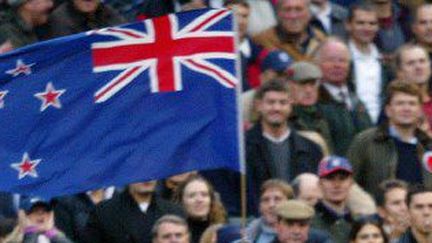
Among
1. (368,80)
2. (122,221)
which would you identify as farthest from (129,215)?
(368,80)

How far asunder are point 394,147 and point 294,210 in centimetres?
207

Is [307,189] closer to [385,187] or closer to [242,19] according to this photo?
[385,187]

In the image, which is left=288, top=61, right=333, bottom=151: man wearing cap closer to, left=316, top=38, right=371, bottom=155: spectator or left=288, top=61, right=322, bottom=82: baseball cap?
left=288, top=61, right=322, bottom=82: baseball cap

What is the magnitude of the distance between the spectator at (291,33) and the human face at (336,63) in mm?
460

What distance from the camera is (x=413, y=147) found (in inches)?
616

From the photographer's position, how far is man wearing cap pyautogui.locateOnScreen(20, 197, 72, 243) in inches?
555

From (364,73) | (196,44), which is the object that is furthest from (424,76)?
(196,44)

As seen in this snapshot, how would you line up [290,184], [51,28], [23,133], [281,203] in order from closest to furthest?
1. [23,133]
2. [281,203]
3. [290,184]
4. [51,28]

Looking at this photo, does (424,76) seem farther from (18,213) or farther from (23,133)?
(23,133)

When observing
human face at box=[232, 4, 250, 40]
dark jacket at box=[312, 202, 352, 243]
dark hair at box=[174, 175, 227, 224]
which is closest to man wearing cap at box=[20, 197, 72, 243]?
dark hair at box=[174, 175, 227, 224]

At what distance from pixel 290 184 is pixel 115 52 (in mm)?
3029

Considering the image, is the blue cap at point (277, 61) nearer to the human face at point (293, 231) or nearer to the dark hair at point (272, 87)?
the dark hair at point (272, 87)

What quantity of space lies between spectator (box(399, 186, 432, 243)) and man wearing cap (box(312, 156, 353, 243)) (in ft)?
1.50

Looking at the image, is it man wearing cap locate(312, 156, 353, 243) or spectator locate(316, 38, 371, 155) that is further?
spectator locate(316, 38, 371, 155)
